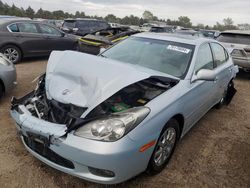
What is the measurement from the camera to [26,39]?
326 inches

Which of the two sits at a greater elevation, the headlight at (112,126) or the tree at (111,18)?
the headlight at (112,126)

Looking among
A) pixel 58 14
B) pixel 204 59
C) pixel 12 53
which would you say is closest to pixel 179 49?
pixel 204 59

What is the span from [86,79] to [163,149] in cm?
118

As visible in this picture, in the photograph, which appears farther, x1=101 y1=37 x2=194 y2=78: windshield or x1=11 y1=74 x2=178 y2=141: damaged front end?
x1=101 y1=37 x2=194 y2=78: windshield

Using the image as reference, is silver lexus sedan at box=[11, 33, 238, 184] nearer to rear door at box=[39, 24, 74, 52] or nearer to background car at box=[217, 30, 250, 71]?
background car at box=[217, 30, 250, 71]

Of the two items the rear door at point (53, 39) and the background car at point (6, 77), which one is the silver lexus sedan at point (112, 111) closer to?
the background car at point (6, 77)

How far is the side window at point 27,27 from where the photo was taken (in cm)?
825

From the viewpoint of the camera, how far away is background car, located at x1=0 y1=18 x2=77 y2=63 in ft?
25.8

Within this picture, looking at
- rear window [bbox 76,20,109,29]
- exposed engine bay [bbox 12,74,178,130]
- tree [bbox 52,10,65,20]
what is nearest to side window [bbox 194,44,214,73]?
exposed engine bay [bbox 12,74,178,130]

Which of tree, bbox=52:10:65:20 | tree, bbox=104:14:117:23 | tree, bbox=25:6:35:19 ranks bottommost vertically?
tree, bbox=104:14:117:23

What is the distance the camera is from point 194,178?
2.92 m

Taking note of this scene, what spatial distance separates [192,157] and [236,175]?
56 cm

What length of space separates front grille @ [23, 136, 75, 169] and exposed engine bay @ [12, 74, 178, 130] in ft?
0.90

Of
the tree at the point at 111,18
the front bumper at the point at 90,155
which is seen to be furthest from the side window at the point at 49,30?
the tree at the point at 111,18
